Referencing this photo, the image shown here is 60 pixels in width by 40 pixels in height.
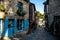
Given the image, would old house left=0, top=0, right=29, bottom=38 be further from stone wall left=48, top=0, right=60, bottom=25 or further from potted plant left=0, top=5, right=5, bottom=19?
stone wall left=48, top=0, right=60, bottom=25

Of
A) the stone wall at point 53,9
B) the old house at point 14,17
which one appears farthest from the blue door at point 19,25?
the stone wall at point 53,9

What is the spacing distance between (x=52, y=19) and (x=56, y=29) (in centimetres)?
359

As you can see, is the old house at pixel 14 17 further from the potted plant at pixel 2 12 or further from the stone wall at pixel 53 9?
the stone wall at pixel 53 9

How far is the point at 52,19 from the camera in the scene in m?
23.9

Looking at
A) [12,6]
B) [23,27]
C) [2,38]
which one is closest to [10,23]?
[12,6]

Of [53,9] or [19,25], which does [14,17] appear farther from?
[53,9]

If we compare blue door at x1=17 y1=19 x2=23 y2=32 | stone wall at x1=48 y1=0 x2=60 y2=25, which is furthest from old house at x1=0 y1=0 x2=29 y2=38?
stone wall at x1=48 y1=0 x2=60 y2=25

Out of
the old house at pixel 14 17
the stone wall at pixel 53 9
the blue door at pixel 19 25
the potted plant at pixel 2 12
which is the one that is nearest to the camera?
the potted plant at pixel 2 12

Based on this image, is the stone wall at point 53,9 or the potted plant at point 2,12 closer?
the potted plant at point 2,12

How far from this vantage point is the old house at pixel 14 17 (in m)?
16.3

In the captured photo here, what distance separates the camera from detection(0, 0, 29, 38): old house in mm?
16266

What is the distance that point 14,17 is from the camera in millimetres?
19344

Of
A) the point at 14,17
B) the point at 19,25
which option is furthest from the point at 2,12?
the point at 19,25

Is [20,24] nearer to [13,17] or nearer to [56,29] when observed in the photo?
[13,17]
